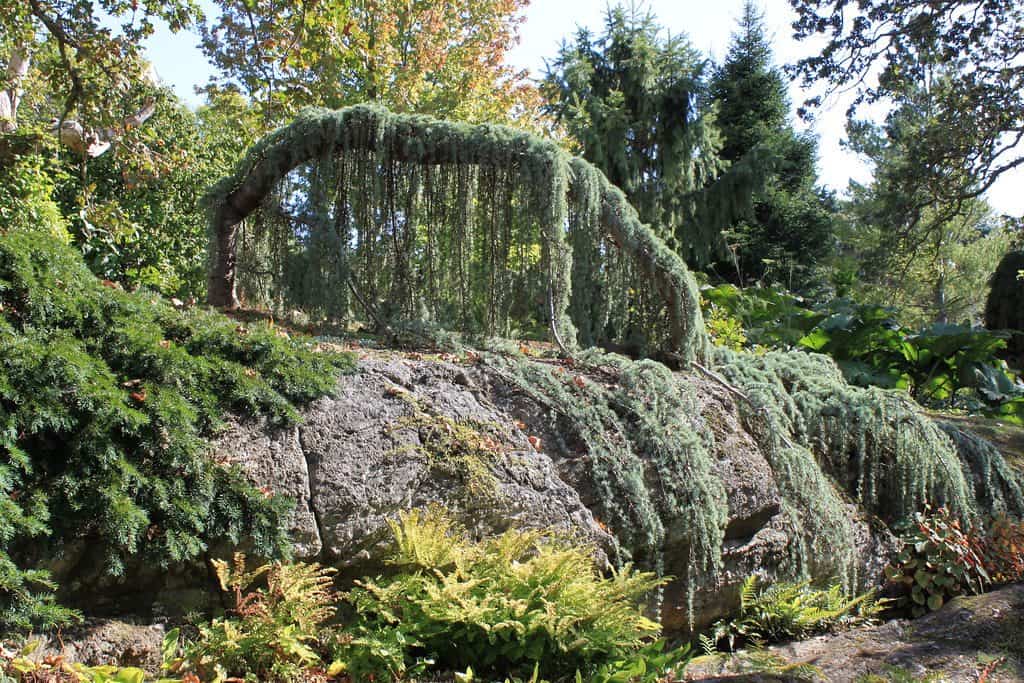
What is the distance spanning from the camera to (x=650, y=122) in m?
14.3

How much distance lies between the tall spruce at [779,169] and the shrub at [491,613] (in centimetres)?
1360

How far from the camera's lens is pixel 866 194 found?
2497cm

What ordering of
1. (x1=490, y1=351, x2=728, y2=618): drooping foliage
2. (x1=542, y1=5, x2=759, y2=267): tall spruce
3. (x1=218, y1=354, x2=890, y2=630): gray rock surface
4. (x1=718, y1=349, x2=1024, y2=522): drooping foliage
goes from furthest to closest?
(x1=542, y1=5, x2=759, y2=267): tall spruce, (x1=718, y1=349, x2=1024, y2=522): drooping foliage, (x1=490, y1=351, x2=728, y2=618): drooping foliage, (x1=218, y1=354, x2=890, y2=630): gray rock surface

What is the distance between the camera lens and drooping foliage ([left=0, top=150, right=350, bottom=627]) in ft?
10.6

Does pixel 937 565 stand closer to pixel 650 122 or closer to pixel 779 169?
pixel 650 122

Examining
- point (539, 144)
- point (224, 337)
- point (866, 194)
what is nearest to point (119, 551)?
point (224, 337)

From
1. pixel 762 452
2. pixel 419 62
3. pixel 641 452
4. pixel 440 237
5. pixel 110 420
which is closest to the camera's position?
pixel 110 420

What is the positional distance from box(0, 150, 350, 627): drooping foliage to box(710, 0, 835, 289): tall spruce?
1380 centimetres

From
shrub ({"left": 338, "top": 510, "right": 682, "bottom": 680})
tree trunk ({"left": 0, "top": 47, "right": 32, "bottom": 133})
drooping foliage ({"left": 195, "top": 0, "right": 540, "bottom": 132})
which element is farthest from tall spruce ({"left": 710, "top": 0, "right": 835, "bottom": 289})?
shrub ({"left": 338, "top": 510, "right": 682, "bottom": 680})

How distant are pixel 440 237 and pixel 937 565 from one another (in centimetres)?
474

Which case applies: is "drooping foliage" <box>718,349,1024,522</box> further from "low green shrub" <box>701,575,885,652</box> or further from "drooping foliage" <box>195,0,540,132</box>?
"drooping foliage" <box>195,0,540,132</box>

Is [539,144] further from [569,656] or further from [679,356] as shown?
[569,656]

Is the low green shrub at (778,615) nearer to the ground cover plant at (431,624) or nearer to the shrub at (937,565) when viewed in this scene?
the shrub at (937,565)

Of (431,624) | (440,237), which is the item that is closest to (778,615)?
(431,624)
